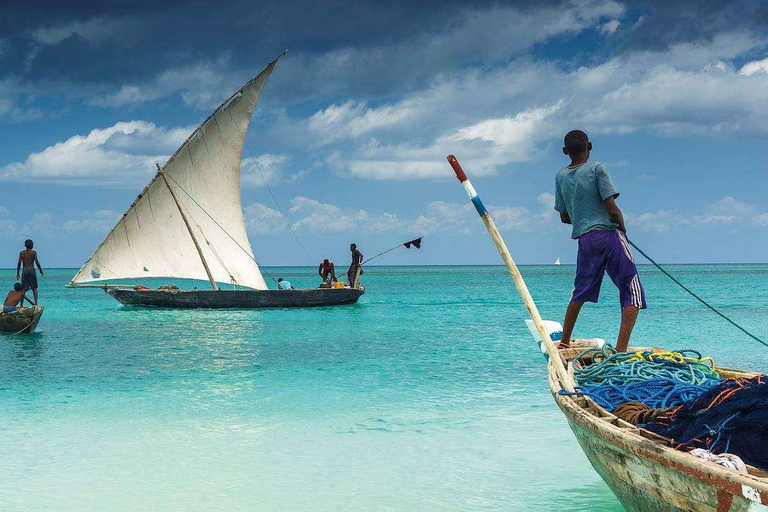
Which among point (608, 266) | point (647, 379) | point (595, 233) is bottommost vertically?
point (647, 379)

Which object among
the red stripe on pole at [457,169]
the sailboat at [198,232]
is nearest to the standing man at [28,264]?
the sailboat at [198,232]

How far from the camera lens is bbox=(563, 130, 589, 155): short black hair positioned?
5.80 m

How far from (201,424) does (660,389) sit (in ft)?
17.2

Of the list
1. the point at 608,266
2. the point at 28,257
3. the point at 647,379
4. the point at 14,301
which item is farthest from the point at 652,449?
the point at 28,257

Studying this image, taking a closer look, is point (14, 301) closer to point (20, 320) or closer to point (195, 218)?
point (20, 320)

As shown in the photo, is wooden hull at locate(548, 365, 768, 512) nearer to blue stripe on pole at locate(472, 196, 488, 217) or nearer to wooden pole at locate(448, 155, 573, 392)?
wooden pole at locate(448, 155, 573, 392)

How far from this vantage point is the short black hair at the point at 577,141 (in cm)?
580

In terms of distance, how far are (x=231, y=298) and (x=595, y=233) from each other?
790 inches

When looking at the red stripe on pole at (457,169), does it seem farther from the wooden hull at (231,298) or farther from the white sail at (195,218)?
the wooden hull at (231,298)

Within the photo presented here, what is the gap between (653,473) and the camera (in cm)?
331

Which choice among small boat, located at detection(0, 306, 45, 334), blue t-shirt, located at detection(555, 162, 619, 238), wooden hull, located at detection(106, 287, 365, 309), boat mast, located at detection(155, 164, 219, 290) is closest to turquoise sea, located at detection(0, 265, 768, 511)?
small boat, located at detection(0, 306, 45, 334)

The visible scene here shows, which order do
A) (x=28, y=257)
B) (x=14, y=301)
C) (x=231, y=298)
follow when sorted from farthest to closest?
(x=231, y=298) → (x=28, y=257) → (x=14, y=301)

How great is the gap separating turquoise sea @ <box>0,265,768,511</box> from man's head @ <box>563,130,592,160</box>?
2567 millimetres

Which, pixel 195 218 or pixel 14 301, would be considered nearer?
pixel 14 301
